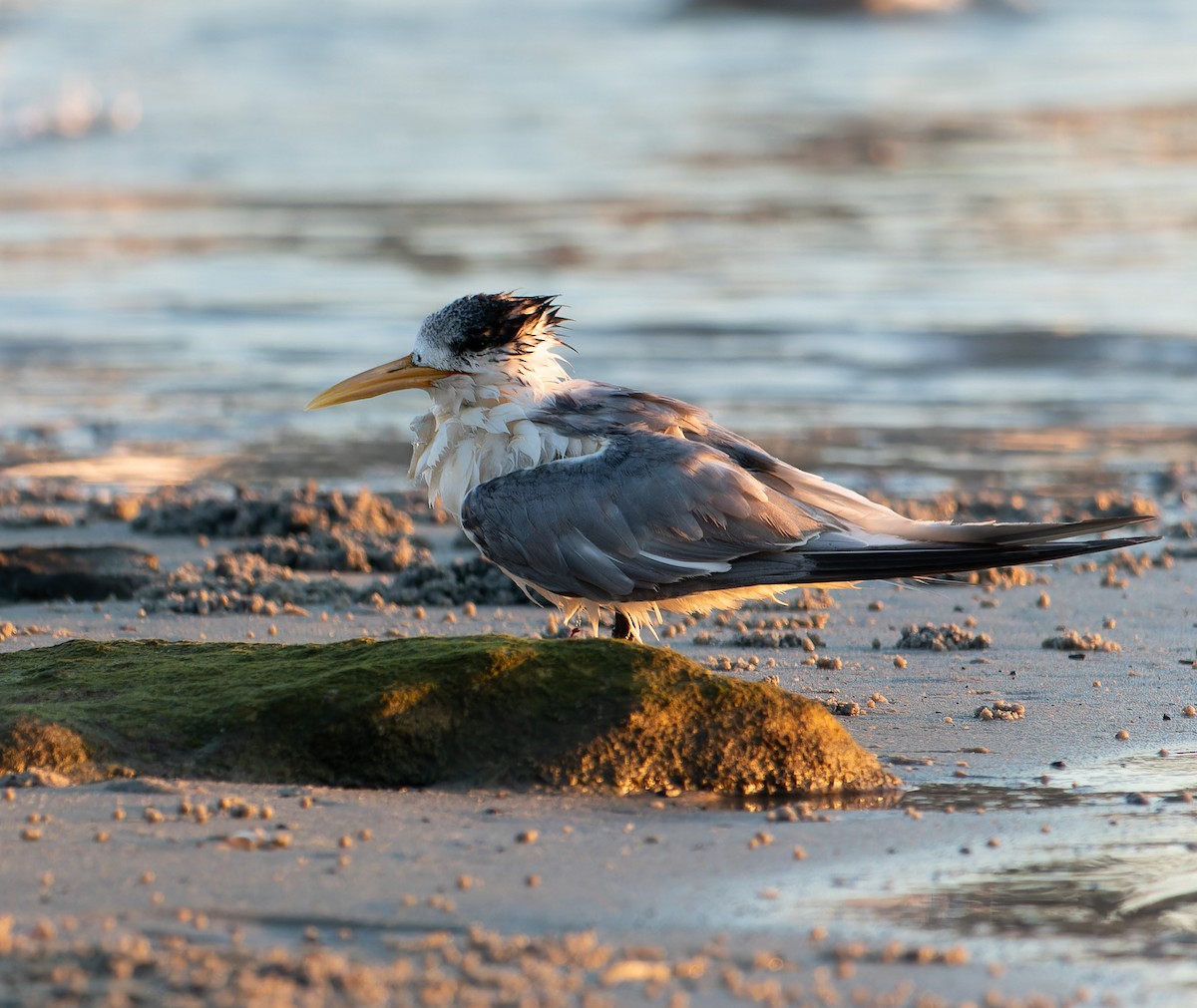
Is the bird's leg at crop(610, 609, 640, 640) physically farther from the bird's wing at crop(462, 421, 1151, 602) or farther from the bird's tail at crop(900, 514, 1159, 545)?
the bird's tail at crop(900, 514, 1159, 545)

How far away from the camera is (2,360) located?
12.3 metres

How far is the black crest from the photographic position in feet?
17.6

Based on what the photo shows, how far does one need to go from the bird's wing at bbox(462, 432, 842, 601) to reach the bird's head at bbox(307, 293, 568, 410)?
0.48 metres

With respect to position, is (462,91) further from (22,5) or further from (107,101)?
(22,5)

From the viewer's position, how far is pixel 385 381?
18.6 feet

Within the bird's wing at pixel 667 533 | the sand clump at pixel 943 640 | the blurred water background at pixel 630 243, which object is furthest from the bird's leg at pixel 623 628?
the blurred water background at pixel 630 243

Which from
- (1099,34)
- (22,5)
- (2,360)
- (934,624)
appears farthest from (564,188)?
(22,5)

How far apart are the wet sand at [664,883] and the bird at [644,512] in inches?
19.9

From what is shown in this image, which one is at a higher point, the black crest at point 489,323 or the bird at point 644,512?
the black crest at point 489,323

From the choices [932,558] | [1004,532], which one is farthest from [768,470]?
[1004,532]

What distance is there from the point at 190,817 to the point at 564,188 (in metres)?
16.1

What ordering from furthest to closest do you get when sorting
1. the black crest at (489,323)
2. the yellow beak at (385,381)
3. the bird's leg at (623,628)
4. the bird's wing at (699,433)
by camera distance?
the yellow beak at (385,381) < the black crest at (489,323) < the bird's leg at (623,628) < the bird's wing at (699,433)

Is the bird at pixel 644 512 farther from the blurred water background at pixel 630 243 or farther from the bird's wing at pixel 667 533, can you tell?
the blurred water background at pixel 630 243

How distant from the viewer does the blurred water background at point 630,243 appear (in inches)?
421
